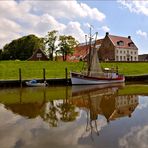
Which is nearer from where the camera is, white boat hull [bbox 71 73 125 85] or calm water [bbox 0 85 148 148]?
calm water [bbox 0 85 148 148]

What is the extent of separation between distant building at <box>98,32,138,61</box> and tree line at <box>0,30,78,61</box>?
16.9 meters

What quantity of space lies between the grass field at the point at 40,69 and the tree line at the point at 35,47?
20.8 metres

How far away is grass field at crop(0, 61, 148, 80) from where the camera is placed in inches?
1979

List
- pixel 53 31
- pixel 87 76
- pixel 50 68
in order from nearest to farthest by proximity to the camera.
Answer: pixel 87 76 < pixel 50 68 < pixel 53 31

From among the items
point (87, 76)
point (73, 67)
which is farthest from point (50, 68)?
point (87, 76)

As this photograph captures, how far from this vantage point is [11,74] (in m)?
49.7

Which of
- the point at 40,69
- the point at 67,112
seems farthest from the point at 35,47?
the point at 67,112

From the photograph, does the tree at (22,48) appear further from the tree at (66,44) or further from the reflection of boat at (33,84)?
the reflection of boat at (33,84)

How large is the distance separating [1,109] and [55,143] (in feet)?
→ 36.9

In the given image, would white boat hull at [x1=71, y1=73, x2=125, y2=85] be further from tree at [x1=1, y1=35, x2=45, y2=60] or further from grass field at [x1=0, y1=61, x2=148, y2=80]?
tree at [x1=1, y1=35, x2=45, y2=60]

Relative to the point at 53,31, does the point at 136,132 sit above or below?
below

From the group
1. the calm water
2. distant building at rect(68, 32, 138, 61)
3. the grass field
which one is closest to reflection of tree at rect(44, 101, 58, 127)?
the calm water

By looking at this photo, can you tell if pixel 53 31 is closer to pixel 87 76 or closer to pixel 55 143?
pixel 87 76

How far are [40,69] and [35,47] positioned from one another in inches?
1866
